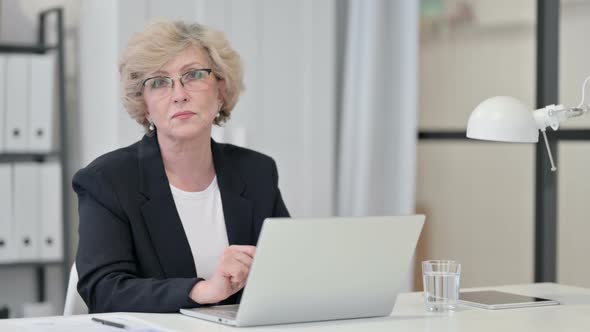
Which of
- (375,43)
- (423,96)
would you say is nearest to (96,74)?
(375,43)

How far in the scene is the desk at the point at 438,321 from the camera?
1816mm

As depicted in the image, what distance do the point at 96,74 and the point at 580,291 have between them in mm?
2153

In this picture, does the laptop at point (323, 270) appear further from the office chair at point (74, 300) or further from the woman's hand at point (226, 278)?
the office chair at point (74, 300)

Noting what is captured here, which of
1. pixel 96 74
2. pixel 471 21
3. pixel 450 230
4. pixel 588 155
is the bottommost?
pixel 450 230

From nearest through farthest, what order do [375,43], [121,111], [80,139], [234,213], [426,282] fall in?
[426,282]
[234,213]
[121,111]
[80,139]
[375,43]

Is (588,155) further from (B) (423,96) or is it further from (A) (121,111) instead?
(A) (121,111)

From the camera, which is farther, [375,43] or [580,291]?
[375,43]

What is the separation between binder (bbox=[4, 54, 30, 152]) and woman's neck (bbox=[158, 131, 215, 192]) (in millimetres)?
1453

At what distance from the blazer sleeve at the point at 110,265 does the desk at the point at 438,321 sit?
0.06 m

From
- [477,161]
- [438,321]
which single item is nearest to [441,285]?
[438,321]

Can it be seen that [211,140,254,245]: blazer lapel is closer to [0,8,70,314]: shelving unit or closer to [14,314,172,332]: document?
[14,314,172,332]: document

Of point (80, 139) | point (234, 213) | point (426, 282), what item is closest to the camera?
point (426, 282)

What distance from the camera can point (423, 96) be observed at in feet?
14.9

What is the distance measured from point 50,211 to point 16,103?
0.44 meters
